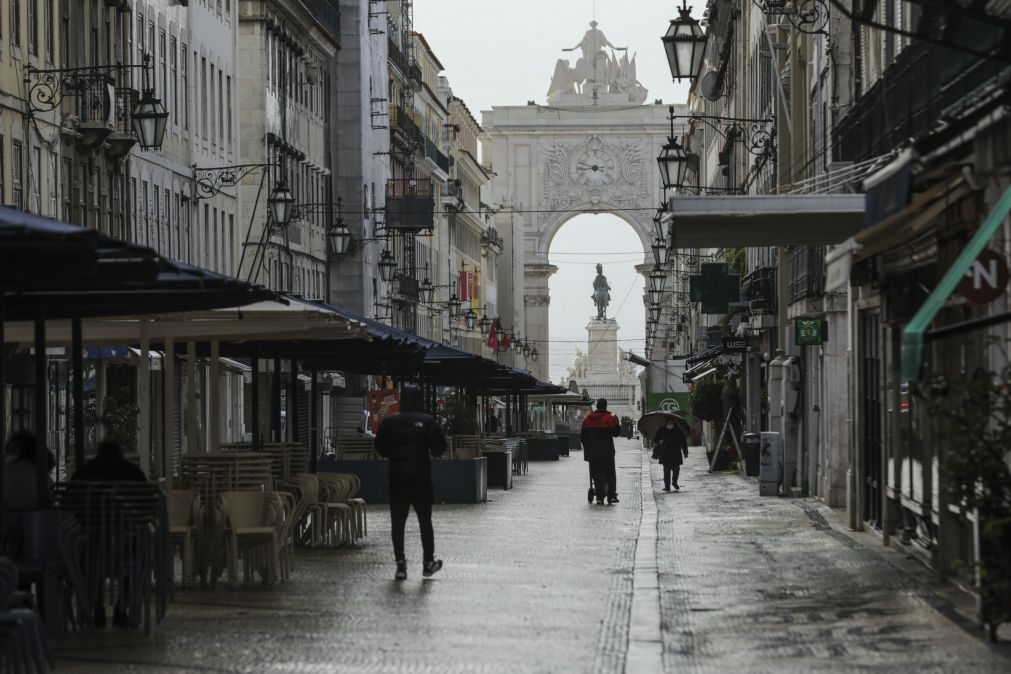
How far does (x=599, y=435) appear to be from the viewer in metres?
32.4

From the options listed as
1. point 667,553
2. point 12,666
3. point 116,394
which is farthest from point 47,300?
point 116,394

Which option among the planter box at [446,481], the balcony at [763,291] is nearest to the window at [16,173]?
the planter box at [446,481]

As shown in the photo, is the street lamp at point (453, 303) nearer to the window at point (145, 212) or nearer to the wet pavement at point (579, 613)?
the window at point (145, 212)

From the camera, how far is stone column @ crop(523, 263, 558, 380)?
146m

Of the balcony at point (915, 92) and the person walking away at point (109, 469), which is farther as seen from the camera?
the balcony at point (915, 92)

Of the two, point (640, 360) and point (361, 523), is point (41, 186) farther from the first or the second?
point (640, 360)

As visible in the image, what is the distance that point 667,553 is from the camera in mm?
21562

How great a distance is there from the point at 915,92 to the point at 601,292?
131549mm

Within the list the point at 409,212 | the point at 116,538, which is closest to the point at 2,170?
the point at 116,538

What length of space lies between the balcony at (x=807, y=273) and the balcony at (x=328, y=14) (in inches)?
1200

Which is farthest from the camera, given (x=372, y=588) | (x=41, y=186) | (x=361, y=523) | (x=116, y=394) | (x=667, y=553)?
(x=116, y=394)

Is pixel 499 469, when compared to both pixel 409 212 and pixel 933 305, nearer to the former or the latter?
pixel 933 305

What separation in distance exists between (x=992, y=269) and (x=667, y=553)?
27.2 ft

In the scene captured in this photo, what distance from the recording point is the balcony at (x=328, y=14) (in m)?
64.9
